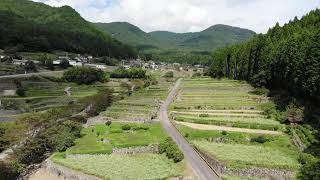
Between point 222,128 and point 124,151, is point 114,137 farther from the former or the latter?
point 222,128

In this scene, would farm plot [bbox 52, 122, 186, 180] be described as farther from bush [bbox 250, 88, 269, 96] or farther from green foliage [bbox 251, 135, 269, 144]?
bush [bbox 250, 88, 269, 96]

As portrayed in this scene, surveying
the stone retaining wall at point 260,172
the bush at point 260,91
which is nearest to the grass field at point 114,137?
the stone retaining wall at point 260,172

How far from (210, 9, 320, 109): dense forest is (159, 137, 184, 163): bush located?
23871 mm

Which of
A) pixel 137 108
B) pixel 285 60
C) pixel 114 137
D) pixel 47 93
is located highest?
pixel 285 60

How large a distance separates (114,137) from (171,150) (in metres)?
12.7

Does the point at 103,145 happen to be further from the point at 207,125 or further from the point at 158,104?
the point at 158,104

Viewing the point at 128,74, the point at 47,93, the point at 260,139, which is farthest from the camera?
the point at 128,74

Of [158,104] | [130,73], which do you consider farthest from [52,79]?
[158,104]

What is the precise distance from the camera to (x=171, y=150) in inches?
1949

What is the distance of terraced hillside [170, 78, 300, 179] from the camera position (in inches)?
1687

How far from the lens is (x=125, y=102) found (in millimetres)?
86062

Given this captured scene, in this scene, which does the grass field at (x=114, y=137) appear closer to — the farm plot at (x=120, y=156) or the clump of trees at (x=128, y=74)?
the farm plot at (x=120, y=156)

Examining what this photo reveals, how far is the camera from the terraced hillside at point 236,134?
4284 cm

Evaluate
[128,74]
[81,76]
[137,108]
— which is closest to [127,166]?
[137,108]
